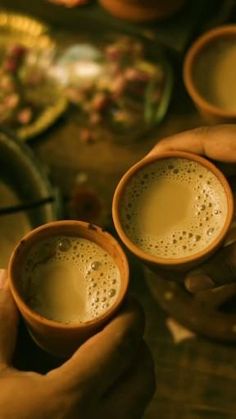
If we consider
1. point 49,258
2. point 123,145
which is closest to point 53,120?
point 123,145

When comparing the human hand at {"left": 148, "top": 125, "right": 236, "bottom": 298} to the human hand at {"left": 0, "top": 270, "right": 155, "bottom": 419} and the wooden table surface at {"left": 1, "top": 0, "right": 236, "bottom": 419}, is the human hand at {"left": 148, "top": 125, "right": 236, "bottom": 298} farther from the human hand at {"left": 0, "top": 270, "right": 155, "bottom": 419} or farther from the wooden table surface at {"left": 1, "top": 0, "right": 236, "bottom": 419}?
the wooden table surface at {"left": 1, "top": 0, "right": 236, "bottom": 419}

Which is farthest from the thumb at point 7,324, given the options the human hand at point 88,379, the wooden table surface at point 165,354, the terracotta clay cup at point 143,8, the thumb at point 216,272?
the terracotta clay cup at point 143,8

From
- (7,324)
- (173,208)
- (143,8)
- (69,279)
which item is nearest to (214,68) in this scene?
(143,8)

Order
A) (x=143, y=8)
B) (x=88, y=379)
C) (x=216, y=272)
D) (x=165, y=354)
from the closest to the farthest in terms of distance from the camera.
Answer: (x=88, y=379) < (x=216, y=272) < (x=165, y=354) < (x=143, y=8)

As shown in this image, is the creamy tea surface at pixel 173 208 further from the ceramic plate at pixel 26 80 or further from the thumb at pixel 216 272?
the ceramic plate at pixel 26 80

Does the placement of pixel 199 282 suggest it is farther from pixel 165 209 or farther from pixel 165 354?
pixel 165 354

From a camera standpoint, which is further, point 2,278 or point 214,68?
point 214,68
